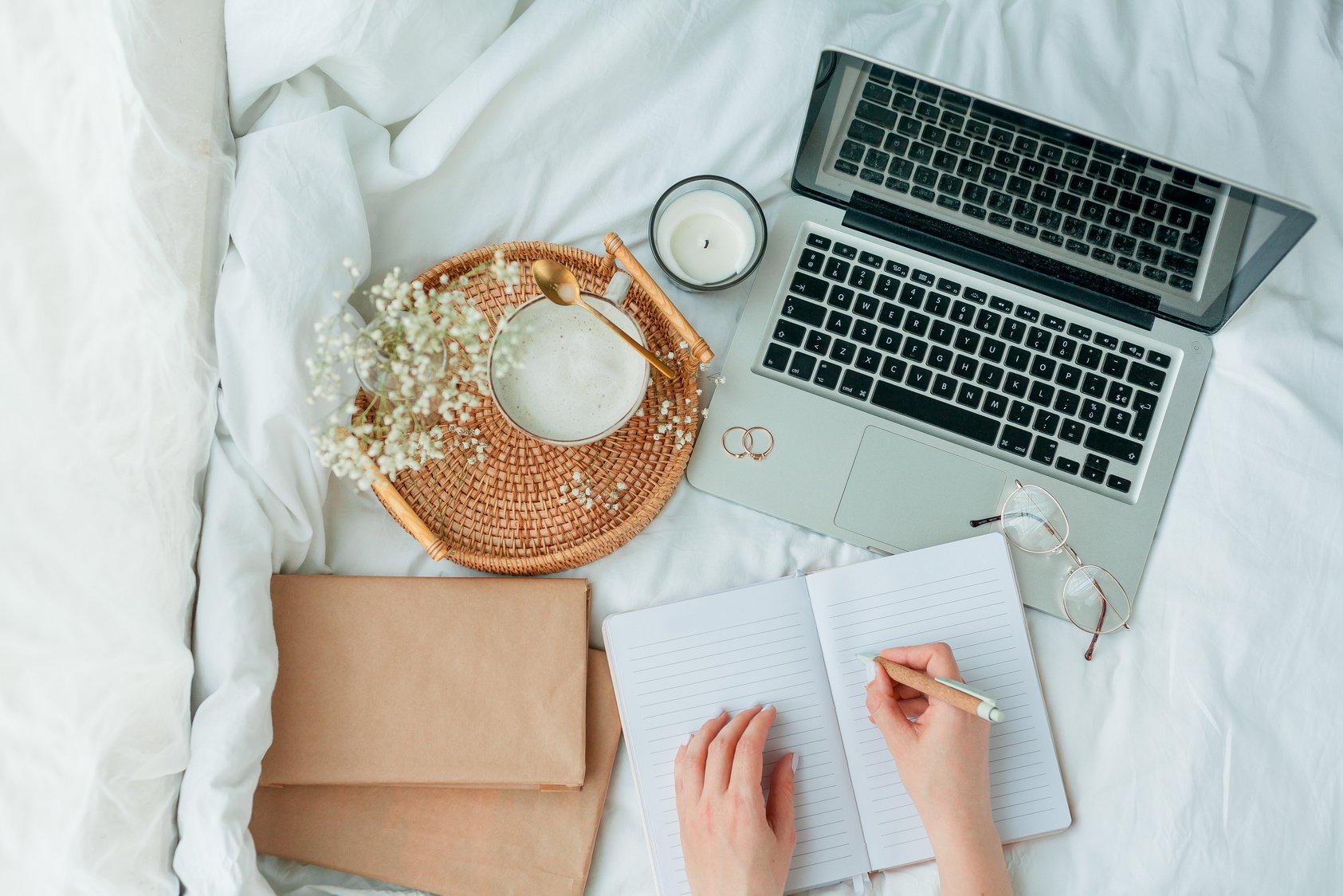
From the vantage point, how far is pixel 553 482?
2.69 feet

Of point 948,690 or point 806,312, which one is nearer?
point 948,690

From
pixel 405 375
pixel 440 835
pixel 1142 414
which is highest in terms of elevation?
pixel 1142 414

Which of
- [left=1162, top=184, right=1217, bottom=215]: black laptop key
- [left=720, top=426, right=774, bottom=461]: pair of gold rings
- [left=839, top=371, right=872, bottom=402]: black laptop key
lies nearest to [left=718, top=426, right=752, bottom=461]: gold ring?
[left=720, top=426, right=774, bottom=461]: pair of gold rings

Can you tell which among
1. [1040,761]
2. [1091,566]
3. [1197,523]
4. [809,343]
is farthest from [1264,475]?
[809,343]

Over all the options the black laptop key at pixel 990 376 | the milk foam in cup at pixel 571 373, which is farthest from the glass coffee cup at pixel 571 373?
the black laptop key at pixel 990 376

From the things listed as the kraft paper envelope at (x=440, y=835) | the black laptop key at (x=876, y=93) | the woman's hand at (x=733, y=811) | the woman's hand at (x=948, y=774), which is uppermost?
the black laptop key at (x=876, y=93)

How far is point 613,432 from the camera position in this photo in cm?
78

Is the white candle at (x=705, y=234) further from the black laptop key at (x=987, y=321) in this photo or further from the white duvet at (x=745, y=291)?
the black laptop key at (x=987, y=321)

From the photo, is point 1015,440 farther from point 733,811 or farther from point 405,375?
point 405,375

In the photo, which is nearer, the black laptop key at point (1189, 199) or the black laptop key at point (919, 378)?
the black laptop key at point (1189, 199)

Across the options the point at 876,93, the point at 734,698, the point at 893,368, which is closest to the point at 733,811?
the point at 734,698

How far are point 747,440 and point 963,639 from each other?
0.28 m

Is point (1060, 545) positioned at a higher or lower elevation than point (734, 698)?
higher

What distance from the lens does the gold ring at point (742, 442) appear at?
84 cm
